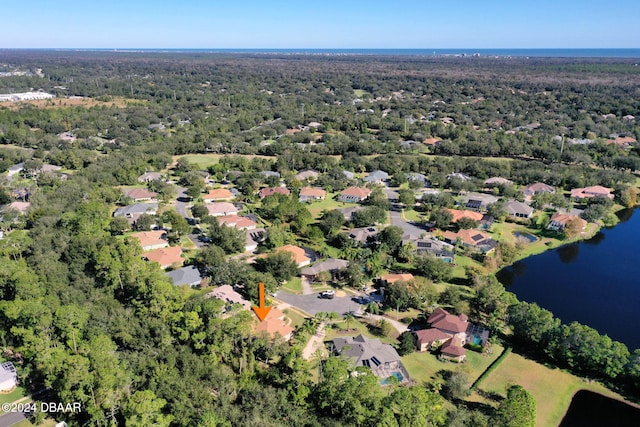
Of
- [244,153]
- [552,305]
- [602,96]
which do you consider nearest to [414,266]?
[552,305]

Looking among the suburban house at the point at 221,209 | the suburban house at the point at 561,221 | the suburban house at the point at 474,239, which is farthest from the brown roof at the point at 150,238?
the suburban house at the point at 561,221

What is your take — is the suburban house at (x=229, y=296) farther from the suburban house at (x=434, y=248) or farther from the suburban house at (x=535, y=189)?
the suburban house at (x=535, y=189)

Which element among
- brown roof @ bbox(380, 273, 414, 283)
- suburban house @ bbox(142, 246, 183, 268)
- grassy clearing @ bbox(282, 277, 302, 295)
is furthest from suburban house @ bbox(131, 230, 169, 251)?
brown roof @ bbox(380, 273, 414, 283)

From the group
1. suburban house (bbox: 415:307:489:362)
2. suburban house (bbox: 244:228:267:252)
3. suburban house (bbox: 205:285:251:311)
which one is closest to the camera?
suburban house (bbox: 415:307:489:362)

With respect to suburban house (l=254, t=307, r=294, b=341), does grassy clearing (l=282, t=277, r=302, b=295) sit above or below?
below

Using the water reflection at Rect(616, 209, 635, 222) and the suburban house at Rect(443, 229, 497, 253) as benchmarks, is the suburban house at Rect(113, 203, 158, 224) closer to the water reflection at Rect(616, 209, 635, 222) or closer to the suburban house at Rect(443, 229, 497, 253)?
the suburban house at Rect(443, 229, 497, 253)

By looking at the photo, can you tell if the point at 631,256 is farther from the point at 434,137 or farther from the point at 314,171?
the point at 434,137

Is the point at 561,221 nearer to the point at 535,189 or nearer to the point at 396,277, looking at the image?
the point at 535,189
